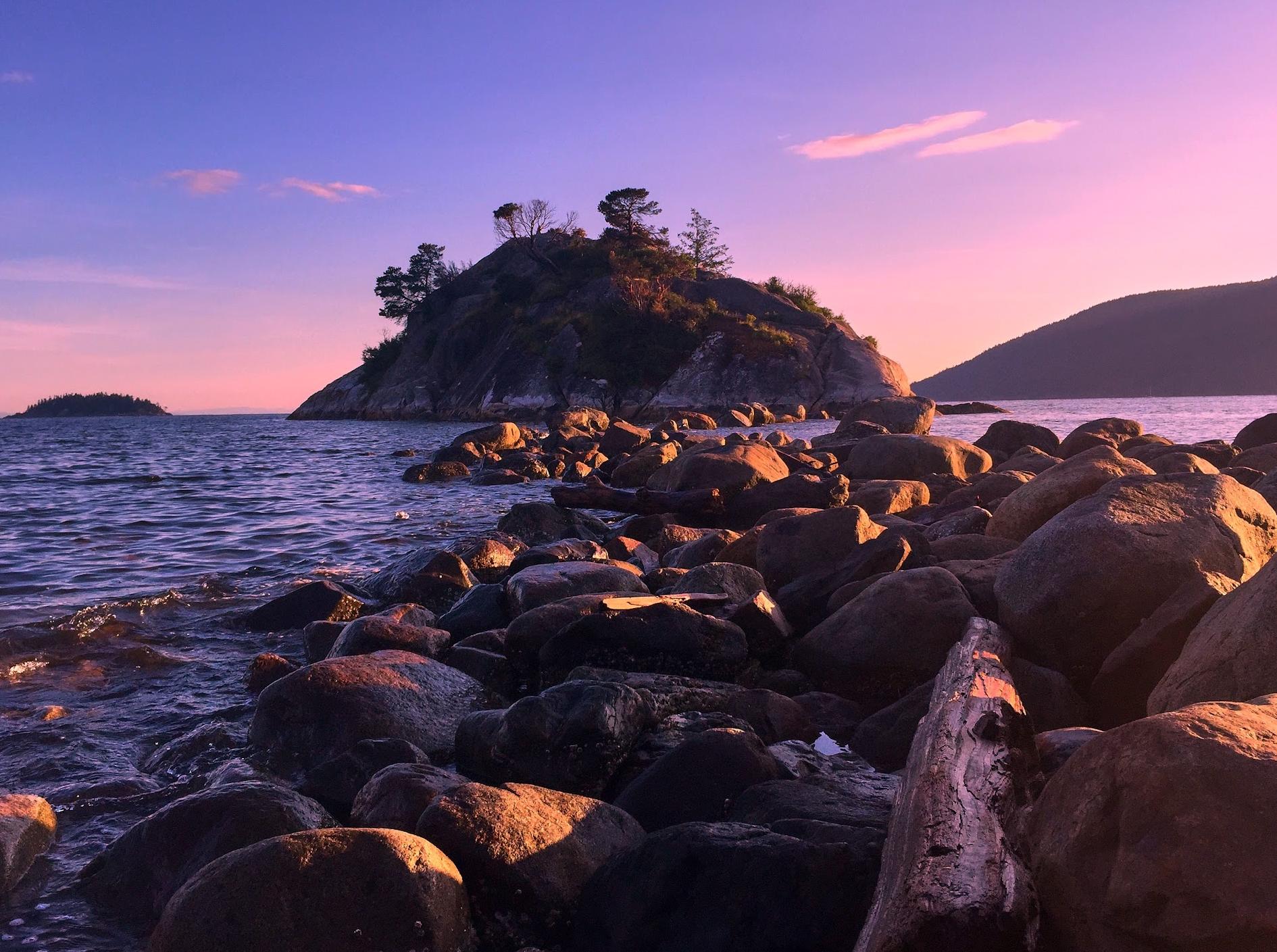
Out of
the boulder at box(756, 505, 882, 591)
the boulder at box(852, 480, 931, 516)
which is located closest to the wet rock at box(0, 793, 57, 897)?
the boulder at box(756, 505, 882, 591)

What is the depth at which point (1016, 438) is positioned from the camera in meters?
16.1

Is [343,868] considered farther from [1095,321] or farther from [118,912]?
[1095,321]

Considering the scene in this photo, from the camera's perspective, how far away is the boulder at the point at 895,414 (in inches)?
900

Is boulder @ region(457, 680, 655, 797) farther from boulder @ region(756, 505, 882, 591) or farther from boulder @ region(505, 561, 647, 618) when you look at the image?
boulder @ region(756, 505, 882, 591)

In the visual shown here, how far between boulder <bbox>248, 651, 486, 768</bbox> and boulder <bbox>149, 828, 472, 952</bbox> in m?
1.60

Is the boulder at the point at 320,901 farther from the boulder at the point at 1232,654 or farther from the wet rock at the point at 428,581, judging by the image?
the wet rock at the point at 428,581

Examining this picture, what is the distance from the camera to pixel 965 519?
743cm

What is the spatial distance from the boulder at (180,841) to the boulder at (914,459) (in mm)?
10359

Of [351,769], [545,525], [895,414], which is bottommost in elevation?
[351,769]

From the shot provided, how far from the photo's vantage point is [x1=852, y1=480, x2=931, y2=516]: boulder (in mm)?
9438

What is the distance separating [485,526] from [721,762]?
9.25 m

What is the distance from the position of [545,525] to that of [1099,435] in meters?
8.13

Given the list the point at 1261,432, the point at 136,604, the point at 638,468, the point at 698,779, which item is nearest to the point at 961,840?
the point at 698,779

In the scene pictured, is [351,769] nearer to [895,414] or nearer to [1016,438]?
[1016,438]
